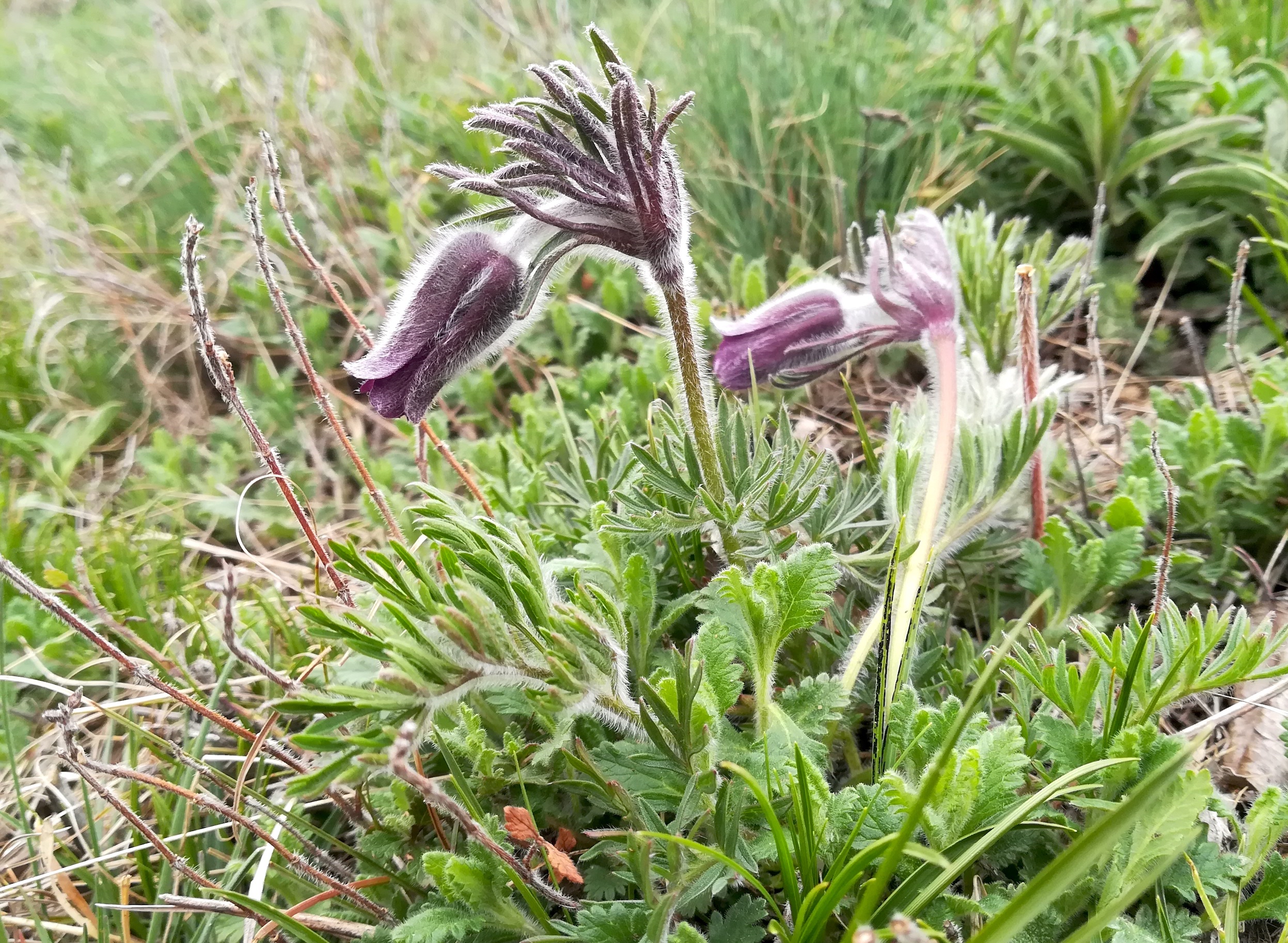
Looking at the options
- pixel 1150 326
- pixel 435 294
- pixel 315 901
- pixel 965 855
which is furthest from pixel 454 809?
pixel 1150 326

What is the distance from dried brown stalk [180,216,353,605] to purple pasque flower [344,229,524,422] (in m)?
0.21

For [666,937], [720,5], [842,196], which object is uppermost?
[720,5]

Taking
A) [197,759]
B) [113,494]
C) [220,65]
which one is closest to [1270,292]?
[197,759]

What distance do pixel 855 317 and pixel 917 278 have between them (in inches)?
4.8

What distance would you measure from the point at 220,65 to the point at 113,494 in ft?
9.97

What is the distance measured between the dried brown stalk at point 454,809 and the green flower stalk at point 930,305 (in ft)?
1.95

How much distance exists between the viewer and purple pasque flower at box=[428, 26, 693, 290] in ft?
3.51

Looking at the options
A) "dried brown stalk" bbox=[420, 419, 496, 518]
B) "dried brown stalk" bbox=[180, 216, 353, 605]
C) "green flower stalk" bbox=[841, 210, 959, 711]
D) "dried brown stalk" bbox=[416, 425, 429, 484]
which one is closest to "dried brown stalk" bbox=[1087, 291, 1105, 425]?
"green flower stalk" bbox=[841, 210, 959, 711]

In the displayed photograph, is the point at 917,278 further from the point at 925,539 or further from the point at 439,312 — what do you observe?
the point at 439,312

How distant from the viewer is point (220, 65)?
454 centimetres

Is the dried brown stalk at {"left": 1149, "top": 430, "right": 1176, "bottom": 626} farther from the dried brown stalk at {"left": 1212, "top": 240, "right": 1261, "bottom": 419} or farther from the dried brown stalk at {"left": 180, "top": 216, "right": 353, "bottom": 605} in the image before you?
the dried brown stalk at {"left": 180, "top": 216, "right": 353, "bottom": 605}

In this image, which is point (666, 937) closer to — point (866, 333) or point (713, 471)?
point (713, 471)

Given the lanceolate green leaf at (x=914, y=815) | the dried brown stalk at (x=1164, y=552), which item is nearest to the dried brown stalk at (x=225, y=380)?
the lanceolate green leaf at (x=914, y=815)

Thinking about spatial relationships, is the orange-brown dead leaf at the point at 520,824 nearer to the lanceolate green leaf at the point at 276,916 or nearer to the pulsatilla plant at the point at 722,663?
the pulsatilla plant at the point at 722,663
